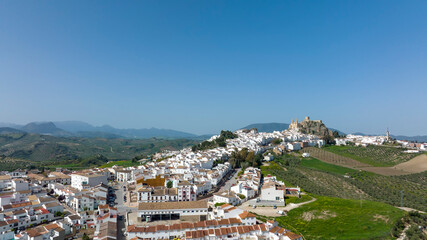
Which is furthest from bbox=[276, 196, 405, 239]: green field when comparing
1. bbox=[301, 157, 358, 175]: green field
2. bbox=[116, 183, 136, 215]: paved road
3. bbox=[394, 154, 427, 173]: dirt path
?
bbox=[394, 154, 427, 173]: dirt path

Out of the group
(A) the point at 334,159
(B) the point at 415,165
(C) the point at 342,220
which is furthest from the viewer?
(A) the point at 334,159

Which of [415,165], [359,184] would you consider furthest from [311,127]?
[359,184]

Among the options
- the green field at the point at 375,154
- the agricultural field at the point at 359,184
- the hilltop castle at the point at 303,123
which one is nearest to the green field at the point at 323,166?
the agricultural field at the point at 359,184

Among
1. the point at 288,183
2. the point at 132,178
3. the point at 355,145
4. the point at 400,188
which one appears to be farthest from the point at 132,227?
the point at 355,145

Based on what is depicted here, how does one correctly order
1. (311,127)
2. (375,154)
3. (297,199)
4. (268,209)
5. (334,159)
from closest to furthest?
(268,209), (297,199), (334,159), (375,154), (311,127)

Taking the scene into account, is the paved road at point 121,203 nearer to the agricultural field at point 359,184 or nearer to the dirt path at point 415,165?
the agricultural field at point 359,184

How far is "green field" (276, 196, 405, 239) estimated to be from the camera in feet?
79.2

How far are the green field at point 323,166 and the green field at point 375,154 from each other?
439 inches

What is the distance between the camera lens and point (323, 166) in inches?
2344

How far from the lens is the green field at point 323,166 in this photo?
56459 mm

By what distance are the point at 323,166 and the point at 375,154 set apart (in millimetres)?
24235

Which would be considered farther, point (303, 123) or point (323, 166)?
point (303, 123)

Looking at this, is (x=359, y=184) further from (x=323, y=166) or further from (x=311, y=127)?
(x=311, y=127)

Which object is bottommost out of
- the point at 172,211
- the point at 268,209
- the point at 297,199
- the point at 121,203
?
the point at 121,203
